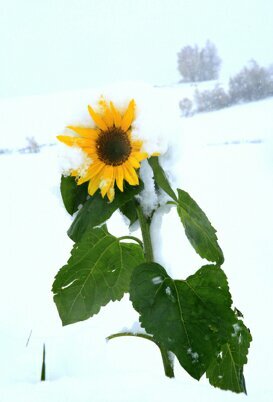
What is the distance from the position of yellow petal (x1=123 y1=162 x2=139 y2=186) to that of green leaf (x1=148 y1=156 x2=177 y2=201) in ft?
0.08

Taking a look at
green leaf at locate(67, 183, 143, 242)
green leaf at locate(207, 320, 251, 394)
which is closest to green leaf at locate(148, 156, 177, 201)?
green leaf at locate(67, 183, 143, 242)

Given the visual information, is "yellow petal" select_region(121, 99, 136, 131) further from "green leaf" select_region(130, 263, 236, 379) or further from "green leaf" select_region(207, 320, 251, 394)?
"green leaf" select_region(207, 320, 251, 394)

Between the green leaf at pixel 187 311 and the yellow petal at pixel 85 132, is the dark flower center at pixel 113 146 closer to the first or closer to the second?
the yellow petal at pixel 85 132

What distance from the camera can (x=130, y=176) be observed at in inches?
18.4

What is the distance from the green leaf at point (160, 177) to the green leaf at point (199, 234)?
0.10 feet

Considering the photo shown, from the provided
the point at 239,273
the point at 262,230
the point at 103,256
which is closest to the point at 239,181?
the point at 262,230

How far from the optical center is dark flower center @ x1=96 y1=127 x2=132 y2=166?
18.8 inches

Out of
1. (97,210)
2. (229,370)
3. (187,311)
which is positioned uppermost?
(97,210)

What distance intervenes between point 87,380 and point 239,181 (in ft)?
4.98

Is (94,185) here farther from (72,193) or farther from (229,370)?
(229,370)

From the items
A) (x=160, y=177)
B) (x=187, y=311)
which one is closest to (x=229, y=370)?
(x=187, y=311)

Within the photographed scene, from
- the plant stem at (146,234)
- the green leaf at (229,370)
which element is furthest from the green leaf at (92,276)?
the green leaf at (229,370)

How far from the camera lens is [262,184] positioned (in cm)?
191

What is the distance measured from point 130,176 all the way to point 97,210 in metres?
0.05
